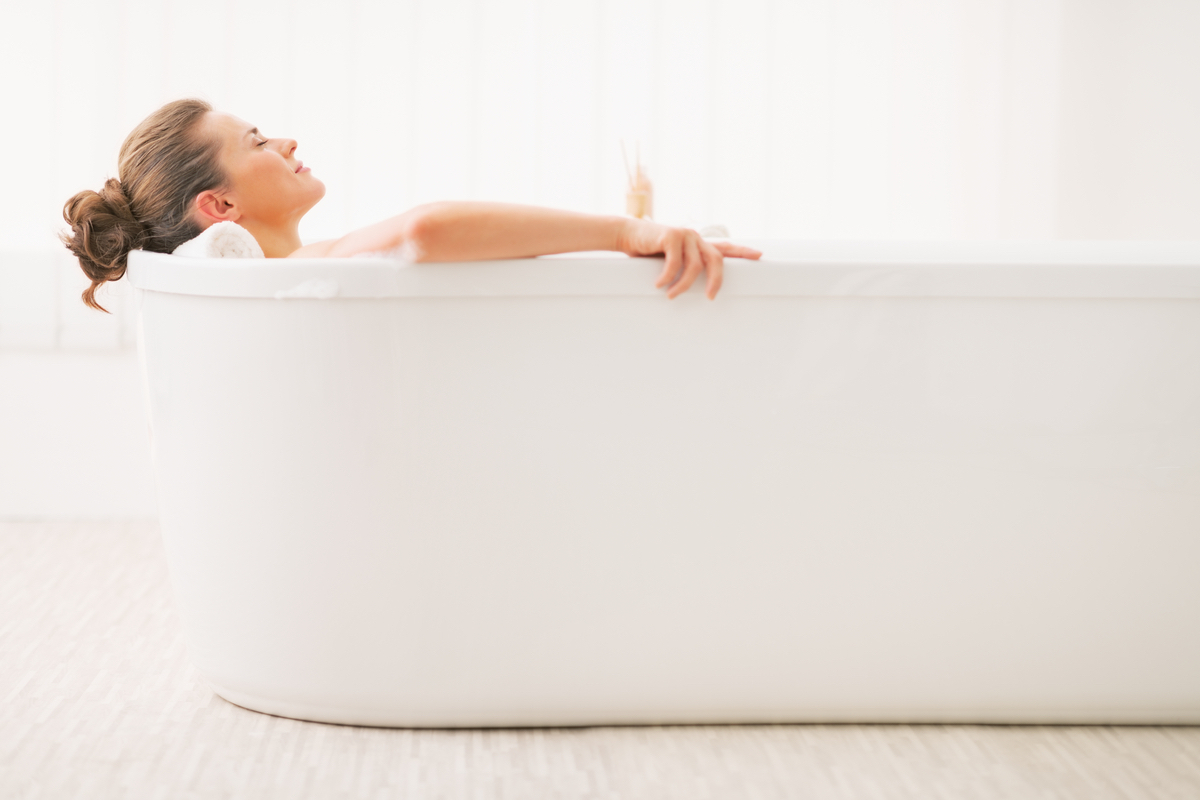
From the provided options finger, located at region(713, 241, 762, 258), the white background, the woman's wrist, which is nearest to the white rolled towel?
the woman's wrist

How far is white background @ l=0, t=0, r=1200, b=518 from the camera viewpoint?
221 centimetres

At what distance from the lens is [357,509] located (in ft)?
3.43

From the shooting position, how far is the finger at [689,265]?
3.23ft

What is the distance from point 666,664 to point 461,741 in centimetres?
24

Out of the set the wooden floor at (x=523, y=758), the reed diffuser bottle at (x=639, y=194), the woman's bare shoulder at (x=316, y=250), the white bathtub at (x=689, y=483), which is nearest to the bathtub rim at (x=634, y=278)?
the white bathtub at (x=689, y=483)

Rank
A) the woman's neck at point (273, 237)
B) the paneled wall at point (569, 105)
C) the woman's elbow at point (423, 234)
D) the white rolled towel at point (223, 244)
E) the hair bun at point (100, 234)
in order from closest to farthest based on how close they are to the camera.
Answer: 1. the woman's elbow at point (423, 234)
2. the white rolled towel at point (223, 244)
3. the hair bun at point (100, 234)
4. the woman's neck at point (273, 237)
5. the paneled wall at point (569, 105)

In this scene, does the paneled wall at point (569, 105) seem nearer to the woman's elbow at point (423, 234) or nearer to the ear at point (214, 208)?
the ear at point (214, 208)

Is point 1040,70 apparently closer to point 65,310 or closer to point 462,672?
point 462,672

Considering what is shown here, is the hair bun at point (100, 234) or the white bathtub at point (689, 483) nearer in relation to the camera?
the white bathtub at point (689, 483)

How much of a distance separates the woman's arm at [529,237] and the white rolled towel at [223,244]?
7.4 inches

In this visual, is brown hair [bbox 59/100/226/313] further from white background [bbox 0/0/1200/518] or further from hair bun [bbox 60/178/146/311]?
white background [bbox 0/0/1200/518]

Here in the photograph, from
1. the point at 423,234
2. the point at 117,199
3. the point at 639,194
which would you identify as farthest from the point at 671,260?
the point at 639,194

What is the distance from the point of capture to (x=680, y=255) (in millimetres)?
990

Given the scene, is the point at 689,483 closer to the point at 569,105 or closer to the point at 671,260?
the point at 671,260
